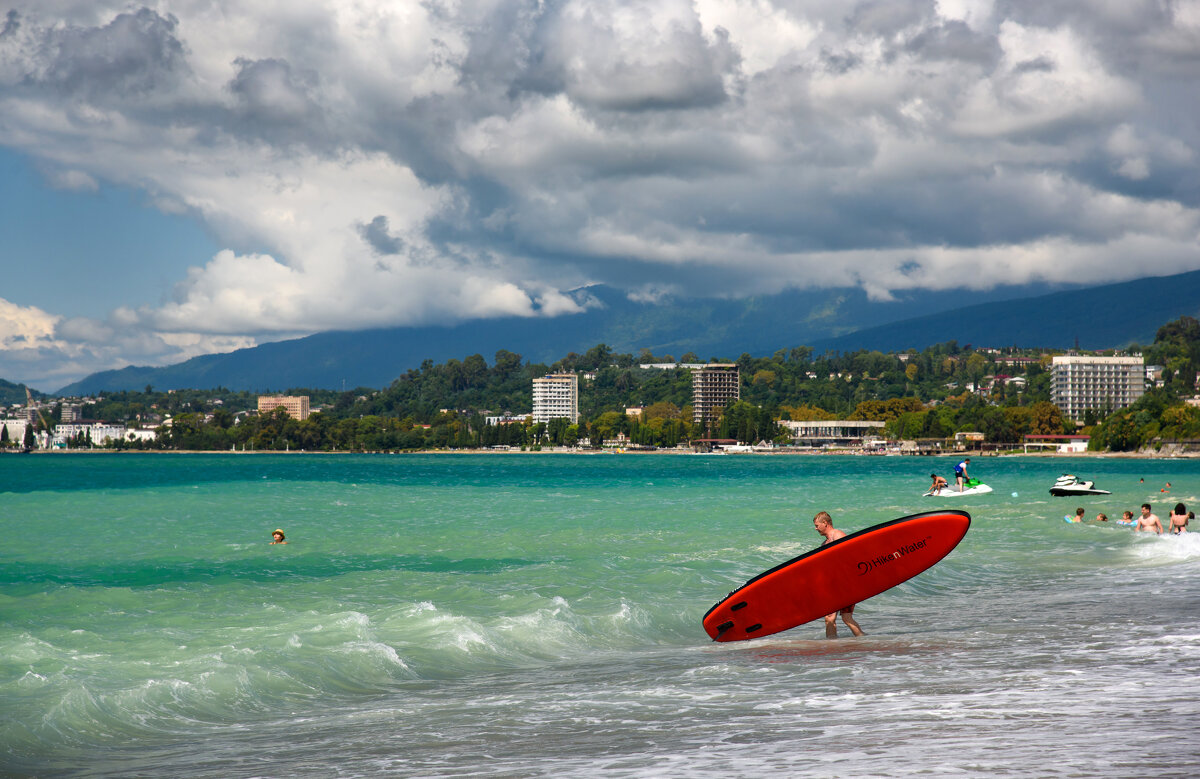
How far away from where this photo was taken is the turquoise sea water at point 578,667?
29.2 feet

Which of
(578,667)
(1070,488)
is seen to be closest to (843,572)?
(578,667)

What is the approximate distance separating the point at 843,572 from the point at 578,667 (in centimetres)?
392

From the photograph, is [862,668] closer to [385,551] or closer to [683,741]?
[683,741]

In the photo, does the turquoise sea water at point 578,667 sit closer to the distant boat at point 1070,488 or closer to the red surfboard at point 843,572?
the red surfboard at point 843,572

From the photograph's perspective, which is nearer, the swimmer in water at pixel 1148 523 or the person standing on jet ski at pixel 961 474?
the swimmer in water at pixel 1148 523

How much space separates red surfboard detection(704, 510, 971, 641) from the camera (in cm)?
1451

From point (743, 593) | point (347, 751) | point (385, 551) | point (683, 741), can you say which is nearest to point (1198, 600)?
point (743, 593)

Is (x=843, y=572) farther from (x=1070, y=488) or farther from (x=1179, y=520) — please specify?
(x=1070, y=488)

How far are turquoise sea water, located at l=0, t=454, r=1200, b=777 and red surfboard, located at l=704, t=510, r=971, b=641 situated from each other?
465 millimetres

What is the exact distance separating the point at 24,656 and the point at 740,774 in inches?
459

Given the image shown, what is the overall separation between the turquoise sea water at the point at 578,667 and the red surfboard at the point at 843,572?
0.46m

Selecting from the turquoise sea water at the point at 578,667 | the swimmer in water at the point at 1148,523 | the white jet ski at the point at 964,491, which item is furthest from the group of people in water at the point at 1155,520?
the white jet ski at the point at 964,491

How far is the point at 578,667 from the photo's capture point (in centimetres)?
1434

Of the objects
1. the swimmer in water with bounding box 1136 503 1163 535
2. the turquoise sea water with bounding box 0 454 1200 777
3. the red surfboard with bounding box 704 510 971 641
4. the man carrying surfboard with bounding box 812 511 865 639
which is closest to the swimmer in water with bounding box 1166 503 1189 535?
the turquoise sea water with bounding box 0 454 1200 777
